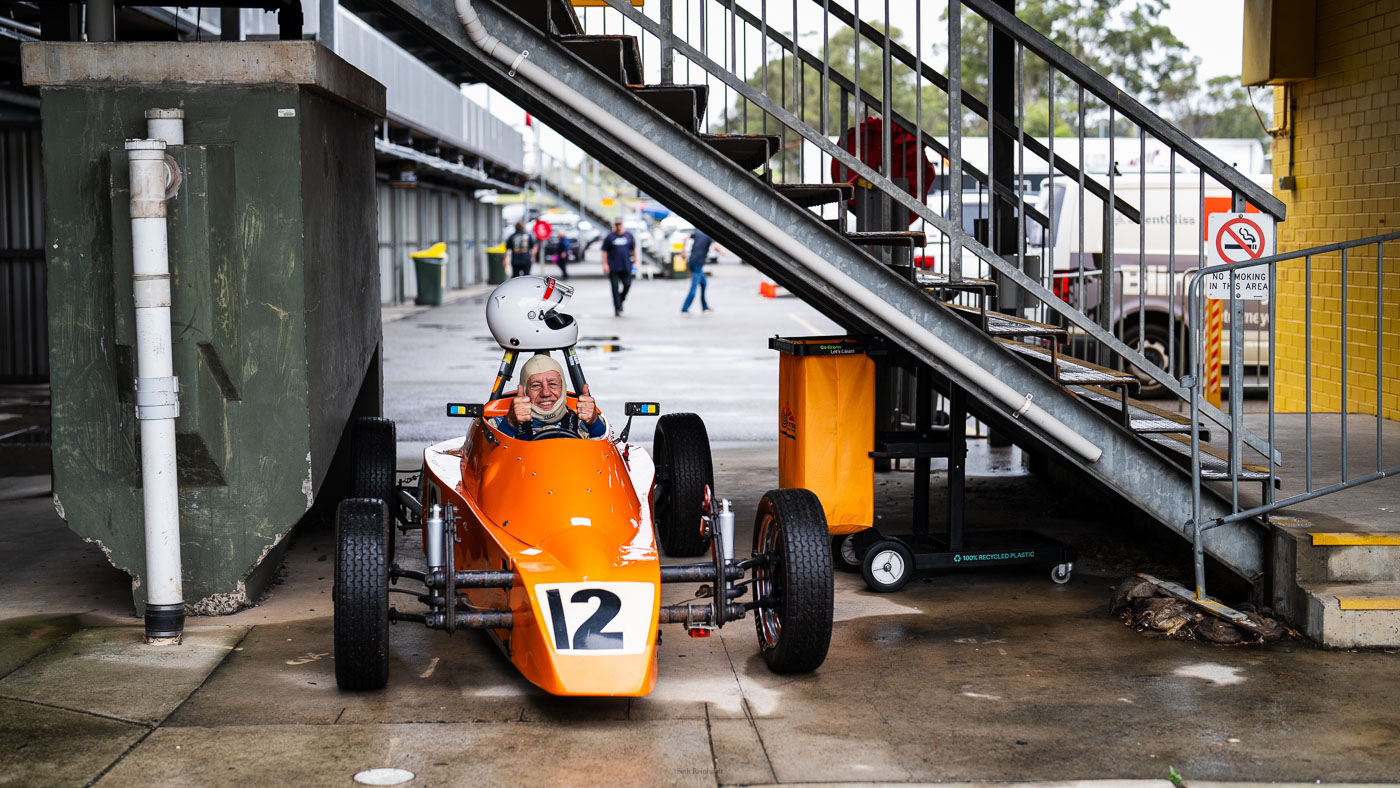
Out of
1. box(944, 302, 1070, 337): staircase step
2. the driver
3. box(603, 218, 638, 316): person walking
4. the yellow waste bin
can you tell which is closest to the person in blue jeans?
box(603, 218, 638, 316): person walking

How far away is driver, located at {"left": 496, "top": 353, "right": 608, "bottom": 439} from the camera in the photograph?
6.30m

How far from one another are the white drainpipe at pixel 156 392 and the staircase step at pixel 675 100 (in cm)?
213

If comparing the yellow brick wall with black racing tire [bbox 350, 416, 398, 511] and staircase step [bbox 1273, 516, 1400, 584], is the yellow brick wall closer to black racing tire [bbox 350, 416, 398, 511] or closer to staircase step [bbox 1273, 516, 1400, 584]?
staircase step [bbox 1273, 516, 1400, 584]

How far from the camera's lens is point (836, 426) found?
24.3ft

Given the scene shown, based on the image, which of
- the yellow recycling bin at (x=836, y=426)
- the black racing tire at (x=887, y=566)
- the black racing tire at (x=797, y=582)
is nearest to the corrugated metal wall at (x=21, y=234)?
the yellow recycling bin at (x=836, y=426)

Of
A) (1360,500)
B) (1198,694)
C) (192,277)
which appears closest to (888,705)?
(1198,694)

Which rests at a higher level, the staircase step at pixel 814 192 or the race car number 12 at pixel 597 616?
the staircase step at pixel 814 192

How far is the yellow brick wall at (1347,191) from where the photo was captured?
9.80m

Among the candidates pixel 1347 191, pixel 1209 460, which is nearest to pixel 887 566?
pixel 1209 460

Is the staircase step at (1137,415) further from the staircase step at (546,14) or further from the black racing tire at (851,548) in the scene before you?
the staircase step at (546,14)

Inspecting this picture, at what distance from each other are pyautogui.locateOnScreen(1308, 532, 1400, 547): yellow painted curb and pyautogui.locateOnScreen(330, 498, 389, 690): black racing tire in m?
3.99

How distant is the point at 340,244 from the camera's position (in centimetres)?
757

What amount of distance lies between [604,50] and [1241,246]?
11.8ft

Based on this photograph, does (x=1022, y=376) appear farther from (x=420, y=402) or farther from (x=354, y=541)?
(x=420, y=402)
